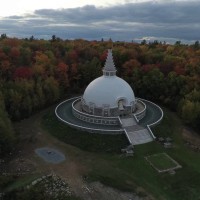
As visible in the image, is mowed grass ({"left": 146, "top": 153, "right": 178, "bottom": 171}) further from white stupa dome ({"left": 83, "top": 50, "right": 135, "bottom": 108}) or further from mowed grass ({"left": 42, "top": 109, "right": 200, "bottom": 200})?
white stupa dome ({"left": 83, "top": 50, "right": 135, "bottom": 108})

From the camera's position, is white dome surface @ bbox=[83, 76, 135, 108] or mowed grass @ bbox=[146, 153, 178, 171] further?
white dome surface @ bbox=[83, 76, 135, 108]

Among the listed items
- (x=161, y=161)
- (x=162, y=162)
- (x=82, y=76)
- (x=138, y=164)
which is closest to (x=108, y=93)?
(x=138, y=164)

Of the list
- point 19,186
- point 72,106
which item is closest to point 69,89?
point 72,106

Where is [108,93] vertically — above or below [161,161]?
above

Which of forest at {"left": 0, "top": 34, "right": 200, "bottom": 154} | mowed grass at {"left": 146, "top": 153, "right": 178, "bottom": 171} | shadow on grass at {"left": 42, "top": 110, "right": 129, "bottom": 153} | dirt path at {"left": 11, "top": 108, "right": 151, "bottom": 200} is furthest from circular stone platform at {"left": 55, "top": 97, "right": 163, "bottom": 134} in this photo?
mowed grass at {"left": 146, "top": 153, "right": 178, "bottom": 171}

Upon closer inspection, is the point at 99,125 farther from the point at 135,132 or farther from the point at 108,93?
the point at 135,132
